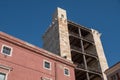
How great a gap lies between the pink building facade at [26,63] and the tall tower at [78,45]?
11.6 m

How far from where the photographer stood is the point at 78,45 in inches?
2280

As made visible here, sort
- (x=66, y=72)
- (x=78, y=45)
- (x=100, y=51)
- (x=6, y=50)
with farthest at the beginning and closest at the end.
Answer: (x=78, y=45) < (x=100, y=51) < (x=66, y=72) < (x=6, y=50)

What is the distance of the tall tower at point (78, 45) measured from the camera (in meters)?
46.5

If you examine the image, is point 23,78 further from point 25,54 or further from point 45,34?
point 45,34

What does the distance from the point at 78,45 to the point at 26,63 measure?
104 feet

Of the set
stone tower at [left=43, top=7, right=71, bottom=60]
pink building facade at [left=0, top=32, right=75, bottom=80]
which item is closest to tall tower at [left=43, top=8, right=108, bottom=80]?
stone tower at [left=43, top=7, right=71, bottom=60]

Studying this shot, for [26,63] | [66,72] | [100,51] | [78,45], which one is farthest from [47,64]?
[78,45]

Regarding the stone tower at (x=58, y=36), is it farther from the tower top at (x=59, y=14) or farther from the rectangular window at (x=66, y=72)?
the rectangular window at (x=66, y=72)

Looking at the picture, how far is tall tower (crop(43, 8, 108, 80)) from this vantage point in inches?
1831

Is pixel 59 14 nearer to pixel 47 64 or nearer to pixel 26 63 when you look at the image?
pixel 47 64

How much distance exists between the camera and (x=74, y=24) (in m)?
55.9

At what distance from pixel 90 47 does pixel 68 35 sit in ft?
29.7

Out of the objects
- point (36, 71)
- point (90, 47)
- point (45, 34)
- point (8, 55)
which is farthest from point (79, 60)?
point (8, 55)

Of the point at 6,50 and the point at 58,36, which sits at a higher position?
the point at 58,36
